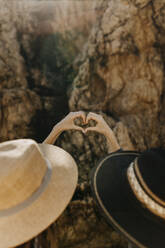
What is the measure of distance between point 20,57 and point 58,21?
2.57 feet

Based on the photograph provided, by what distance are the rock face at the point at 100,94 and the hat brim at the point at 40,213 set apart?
1196mm

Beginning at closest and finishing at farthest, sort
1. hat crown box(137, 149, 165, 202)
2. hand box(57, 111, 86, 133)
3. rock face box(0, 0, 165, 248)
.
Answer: hat crown box(137, 149, 165, 202), hand box(57, 111, 86, 133), rock face box(0, 0, 165, 248)

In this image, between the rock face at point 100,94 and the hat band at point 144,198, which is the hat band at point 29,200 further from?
the rock face at point 100,94

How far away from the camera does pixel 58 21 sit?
7.73ft

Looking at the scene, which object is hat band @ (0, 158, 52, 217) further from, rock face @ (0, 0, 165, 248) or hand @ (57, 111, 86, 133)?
rock face @ (0, 0, 165, 248)

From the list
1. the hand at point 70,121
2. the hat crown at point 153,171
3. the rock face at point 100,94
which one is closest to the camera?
the hat crown at point 153,171

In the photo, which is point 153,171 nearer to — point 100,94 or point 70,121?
point 70,121

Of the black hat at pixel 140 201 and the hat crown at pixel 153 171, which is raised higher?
the hat crown at pixel 153 171

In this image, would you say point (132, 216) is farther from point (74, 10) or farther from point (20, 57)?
point (74, 10)

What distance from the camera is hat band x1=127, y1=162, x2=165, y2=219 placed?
502mm

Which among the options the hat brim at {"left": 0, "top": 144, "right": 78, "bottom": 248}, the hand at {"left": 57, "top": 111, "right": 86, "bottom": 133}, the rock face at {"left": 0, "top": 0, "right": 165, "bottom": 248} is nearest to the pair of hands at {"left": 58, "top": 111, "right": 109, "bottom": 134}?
the hand at {"left": 57, "top": 111, "right": 86, "bottom": 133}

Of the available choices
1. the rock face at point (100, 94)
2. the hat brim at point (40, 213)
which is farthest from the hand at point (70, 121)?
the rock face at point (100, 94)

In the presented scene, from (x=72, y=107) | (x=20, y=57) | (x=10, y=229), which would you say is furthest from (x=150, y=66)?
(x=10, y=229)

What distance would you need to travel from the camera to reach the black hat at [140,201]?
0.51 meters
